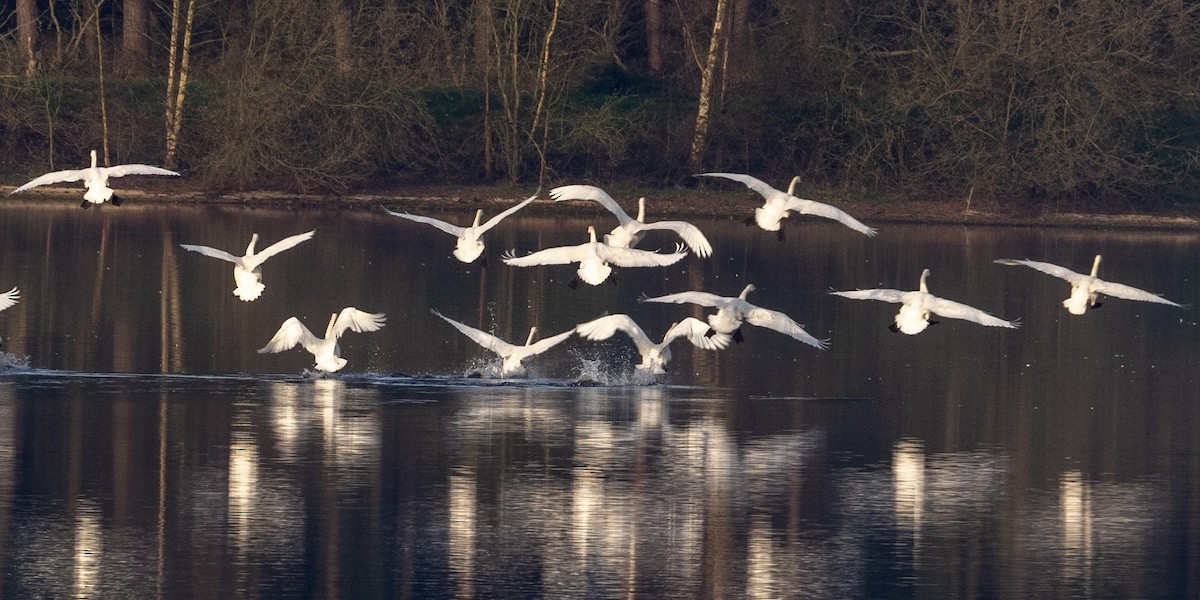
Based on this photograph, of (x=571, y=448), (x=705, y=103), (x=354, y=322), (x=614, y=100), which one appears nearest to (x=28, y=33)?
(x=614, y=100)

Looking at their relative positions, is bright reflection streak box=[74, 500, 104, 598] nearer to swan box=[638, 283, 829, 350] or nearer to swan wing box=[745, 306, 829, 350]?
swan box=[638, 283, 829, 350]

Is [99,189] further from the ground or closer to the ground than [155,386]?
further from the ground

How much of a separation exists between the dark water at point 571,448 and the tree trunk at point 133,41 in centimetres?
1789

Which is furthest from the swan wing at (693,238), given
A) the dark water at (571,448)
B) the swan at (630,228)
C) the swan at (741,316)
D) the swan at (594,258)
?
the dark water at (571,448)

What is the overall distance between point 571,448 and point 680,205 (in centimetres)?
2735

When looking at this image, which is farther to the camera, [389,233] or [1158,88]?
[1158,88]

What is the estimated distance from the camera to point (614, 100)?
164 feet

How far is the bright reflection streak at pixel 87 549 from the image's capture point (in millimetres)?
14266

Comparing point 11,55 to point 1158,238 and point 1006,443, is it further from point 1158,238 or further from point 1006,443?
point 1006,443

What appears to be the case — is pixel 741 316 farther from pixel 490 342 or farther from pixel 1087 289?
pixel 1087 289

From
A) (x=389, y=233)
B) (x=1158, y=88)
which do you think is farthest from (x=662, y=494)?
(x=1158, y=88)

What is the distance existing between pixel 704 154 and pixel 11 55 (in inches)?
608

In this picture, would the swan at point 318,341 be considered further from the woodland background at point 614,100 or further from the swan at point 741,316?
the woodland background at point 614,100

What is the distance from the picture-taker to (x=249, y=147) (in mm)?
45875
